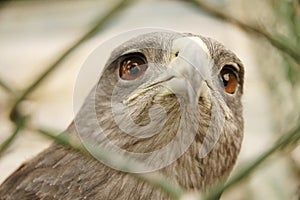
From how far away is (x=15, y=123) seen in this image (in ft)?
3.95

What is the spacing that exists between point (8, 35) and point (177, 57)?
107 inches

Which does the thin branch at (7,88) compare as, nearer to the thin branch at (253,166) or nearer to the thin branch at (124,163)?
the thin branch at (124,163)

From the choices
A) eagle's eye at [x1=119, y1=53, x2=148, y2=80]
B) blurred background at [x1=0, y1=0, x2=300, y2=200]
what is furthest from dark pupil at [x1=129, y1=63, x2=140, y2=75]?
blurred background at [x1=0, y1=0, x2=300, y2=200]

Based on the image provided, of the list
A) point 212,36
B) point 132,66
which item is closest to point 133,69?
point 132,66

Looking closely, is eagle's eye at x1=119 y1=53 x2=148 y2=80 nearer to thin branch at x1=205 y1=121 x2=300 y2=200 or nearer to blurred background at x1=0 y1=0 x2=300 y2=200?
blurred background at x1=0 y1=0 x2=300 y2=200

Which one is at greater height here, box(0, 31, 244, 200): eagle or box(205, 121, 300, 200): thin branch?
box(0, 31, 244, 200): eagle

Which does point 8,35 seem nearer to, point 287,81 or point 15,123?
point 287,81

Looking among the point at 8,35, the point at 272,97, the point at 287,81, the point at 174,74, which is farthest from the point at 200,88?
the point at 8,35

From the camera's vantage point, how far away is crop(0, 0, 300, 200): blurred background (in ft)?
4.28

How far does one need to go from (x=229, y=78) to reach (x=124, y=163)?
0.39 metres

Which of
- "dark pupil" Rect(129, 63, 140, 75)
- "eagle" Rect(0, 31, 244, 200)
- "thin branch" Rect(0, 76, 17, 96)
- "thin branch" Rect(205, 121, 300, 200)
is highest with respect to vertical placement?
"dark pupil" Rect(129, 63, 140, 75)

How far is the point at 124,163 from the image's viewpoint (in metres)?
1.81

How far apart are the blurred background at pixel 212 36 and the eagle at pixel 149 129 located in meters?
0.08

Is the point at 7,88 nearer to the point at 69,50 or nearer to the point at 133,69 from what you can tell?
the point at 69,50
